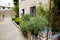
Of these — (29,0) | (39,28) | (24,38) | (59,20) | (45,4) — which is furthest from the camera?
(29,0)

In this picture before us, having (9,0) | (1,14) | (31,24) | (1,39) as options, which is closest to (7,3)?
(9,0)

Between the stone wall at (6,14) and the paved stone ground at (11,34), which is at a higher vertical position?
the stone wall at (6,14)

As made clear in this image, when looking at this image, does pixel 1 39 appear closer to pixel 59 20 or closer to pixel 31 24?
pixel 31 24

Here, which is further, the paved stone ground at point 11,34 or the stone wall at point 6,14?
the stone wall at point 6,14

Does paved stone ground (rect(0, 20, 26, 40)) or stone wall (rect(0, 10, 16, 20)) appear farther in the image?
stone wall (rect(0, 10, 16, 20))

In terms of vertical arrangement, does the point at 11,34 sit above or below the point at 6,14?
below

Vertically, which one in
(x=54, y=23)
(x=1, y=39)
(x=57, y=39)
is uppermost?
(x=54, y=23)

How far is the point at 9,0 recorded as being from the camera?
37.5 m

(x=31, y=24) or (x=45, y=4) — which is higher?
(x=45, y=4)

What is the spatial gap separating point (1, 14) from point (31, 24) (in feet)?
72.0

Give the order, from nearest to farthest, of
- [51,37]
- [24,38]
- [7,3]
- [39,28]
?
[51,37] < [39,28] < [24,38] < [7,3]

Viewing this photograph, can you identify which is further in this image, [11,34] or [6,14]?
[6,14]

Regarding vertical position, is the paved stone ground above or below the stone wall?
below

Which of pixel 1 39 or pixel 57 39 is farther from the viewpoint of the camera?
pixel 1 39
